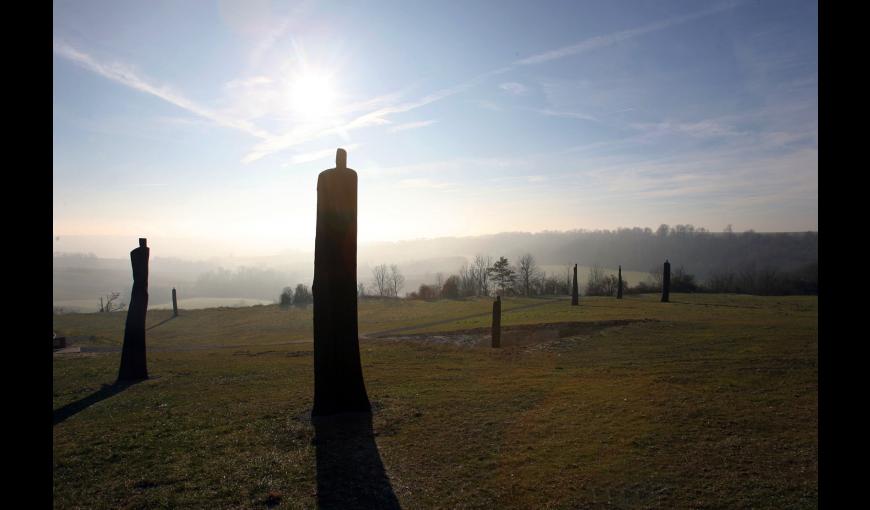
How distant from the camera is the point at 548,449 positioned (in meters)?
A: 7.72

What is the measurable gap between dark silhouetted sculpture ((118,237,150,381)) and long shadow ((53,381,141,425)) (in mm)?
526

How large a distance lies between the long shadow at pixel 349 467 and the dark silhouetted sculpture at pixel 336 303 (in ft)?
1.65

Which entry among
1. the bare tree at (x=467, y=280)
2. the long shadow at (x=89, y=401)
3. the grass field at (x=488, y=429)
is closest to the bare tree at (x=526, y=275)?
the bare tree at (x=467, y=280)

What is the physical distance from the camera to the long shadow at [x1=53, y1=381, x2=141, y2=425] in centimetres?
1080

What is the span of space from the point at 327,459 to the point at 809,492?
6.24 meters

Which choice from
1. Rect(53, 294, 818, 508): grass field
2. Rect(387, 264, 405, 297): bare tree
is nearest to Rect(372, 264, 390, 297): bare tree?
Rect(387, 264, 405, 297): bare tree

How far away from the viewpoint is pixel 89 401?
12.0 meters

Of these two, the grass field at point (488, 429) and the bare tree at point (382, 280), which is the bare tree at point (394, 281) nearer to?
the bare tree at point (382, 280)

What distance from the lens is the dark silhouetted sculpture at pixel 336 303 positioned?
32.7ft

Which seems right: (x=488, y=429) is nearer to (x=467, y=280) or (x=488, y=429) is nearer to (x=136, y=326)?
(x=136, y=326)

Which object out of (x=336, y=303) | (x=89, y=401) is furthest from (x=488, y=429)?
(x=89, y=401)

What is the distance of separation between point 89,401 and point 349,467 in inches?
331

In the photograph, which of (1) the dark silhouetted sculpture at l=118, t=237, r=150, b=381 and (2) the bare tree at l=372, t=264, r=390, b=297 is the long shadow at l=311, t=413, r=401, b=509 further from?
(2) the bare tree at l=372, t=264, r=390, b=297
